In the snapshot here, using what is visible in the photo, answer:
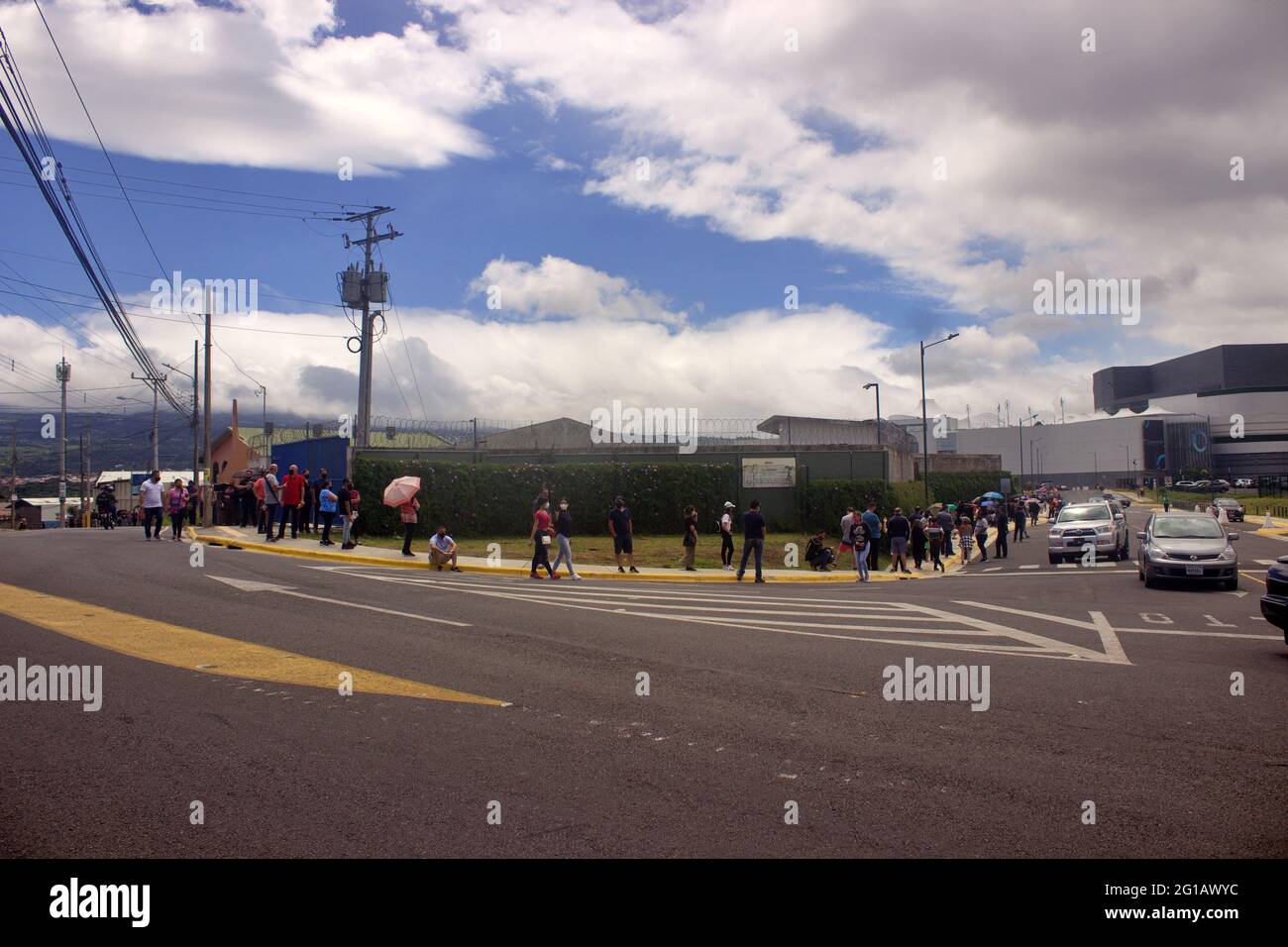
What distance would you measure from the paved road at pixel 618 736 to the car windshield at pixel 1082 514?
14.7m

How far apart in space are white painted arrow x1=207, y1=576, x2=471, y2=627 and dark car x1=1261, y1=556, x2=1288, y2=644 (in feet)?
31.0

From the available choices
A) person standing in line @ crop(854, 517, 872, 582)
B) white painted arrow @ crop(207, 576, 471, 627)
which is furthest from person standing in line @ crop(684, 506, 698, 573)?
white painted arrow @ crop(207, 576, 471, 627)

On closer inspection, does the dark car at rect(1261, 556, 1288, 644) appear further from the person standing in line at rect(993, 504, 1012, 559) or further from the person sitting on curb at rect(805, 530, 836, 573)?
the person standing in line at rect(993, 504, 1012, 559)

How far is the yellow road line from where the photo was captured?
805 cm

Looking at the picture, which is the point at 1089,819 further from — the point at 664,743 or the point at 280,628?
the point at 280,628

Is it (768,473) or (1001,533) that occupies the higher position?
(768,473)

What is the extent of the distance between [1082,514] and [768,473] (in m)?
11.0

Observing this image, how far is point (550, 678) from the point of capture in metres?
8.54

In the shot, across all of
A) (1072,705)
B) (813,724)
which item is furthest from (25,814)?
(1072,705)

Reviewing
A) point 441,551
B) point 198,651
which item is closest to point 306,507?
point 441,551

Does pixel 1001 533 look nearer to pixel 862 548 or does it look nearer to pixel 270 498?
pixel 862 548

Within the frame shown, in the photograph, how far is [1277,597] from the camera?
10375mm

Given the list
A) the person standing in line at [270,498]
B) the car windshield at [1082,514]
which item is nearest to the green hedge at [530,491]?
the person standing in line at [270,498]
